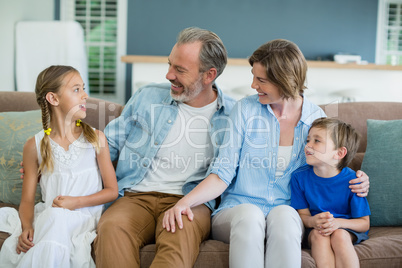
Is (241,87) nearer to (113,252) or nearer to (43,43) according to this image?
(43,43)

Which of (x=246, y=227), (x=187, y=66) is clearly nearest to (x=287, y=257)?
(x=246, y=227)

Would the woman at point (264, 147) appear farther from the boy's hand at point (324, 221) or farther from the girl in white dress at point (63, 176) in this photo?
the girl in white dress at point (63, 176)

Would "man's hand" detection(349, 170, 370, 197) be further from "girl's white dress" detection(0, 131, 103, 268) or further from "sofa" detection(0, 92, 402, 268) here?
"girl's white dress" detection(0, 131, 103, 268)

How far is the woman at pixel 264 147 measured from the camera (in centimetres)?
175

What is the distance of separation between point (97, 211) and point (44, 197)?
0.24 meters

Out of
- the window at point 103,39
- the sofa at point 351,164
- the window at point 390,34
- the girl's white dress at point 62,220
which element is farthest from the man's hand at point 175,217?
the window at point 390,34

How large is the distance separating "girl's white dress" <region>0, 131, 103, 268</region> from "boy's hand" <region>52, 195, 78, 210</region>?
3 centimetres

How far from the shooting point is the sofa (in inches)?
65.0

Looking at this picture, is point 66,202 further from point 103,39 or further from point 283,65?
point 103,39

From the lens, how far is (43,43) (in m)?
5.88

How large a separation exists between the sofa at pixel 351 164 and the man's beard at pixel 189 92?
43 centimetres

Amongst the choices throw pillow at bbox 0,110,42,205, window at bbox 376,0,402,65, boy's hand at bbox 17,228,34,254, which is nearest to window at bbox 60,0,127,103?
window at bbox 376,0,402,65

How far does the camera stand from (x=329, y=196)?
1.79m

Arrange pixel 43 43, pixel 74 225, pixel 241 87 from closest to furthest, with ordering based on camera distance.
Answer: pixel 74 225 → pixel 241 87 → pixel 43 43
